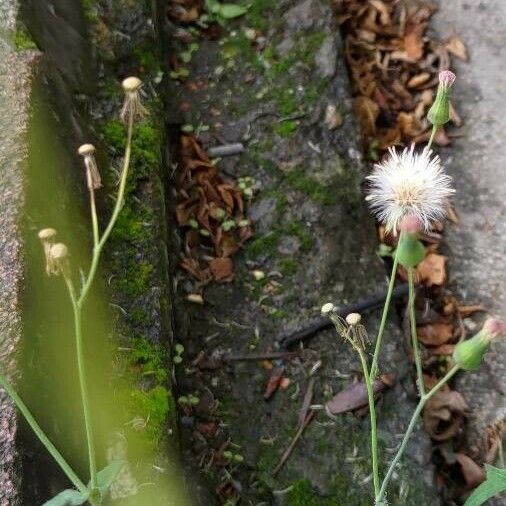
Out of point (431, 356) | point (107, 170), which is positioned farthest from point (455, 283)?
point (107, 170)

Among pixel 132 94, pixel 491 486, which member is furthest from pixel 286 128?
pixel 491 486

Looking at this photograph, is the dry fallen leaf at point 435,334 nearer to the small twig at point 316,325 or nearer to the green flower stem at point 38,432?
the small twig at point 316,325

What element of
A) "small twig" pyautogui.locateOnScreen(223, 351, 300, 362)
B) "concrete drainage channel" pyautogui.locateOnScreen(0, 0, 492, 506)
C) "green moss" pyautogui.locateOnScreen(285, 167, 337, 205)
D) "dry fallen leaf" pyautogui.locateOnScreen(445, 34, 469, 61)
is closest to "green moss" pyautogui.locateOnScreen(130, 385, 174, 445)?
"concrete drainage channel" pyautogui.locateOnScreen(0, 0, 492, 506)

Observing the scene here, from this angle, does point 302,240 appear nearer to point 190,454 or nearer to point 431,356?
point 431,356

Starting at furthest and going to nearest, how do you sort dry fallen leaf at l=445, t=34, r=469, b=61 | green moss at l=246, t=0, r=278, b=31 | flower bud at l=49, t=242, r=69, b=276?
dry fallen leaf at l=445, t=34, r=469, b=61 → green moss at l=246, t=0, r=278, b=31 → flower bud at l=49, t=242, r=69, b=276

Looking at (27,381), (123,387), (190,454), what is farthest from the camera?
(190,454)

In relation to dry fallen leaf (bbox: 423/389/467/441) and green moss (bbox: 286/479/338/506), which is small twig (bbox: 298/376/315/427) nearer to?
green moss (bbox: 286/479/338/506)

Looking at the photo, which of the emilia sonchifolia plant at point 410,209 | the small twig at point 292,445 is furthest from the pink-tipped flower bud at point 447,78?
the small twig at point 292,445

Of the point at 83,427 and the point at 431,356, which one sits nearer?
the point at 83,427
